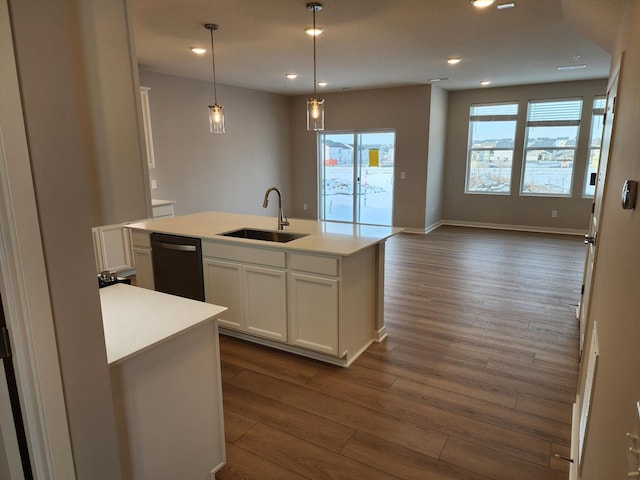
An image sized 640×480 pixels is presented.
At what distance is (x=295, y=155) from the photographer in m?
8.83

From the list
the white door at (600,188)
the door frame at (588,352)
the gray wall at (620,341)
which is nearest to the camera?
the gray wall at (620,341)

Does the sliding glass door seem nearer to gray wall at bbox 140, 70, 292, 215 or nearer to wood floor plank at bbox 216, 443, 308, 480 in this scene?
gray wall at bbox 140, 70, 292, 215

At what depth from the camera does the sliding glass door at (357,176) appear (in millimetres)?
8038

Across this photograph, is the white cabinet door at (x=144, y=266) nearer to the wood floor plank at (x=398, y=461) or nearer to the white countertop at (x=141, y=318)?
the white countertop at (x=141, y=318)

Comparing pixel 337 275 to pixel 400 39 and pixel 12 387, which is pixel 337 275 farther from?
pixel 400 39

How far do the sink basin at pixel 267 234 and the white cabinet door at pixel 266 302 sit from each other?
0.47 m

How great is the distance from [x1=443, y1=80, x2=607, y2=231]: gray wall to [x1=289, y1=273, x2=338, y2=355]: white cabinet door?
624 cm

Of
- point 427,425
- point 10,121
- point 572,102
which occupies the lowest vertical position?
point 427,425

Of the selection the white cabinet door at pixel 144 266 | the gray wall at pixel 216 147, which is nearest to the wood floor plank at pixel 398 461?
the white cabinet door at pixel 144 266

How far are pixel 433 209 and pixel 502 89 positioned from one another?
2514 mm

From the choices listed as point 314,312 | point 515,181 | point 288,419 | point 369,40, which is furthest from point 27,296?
point 515,181

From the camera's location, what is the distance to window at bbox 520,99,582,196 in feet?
23.8

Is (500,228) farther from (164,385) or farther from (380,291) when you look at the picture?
(164,385)

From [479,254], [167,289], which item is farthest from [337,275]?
[479,254]
